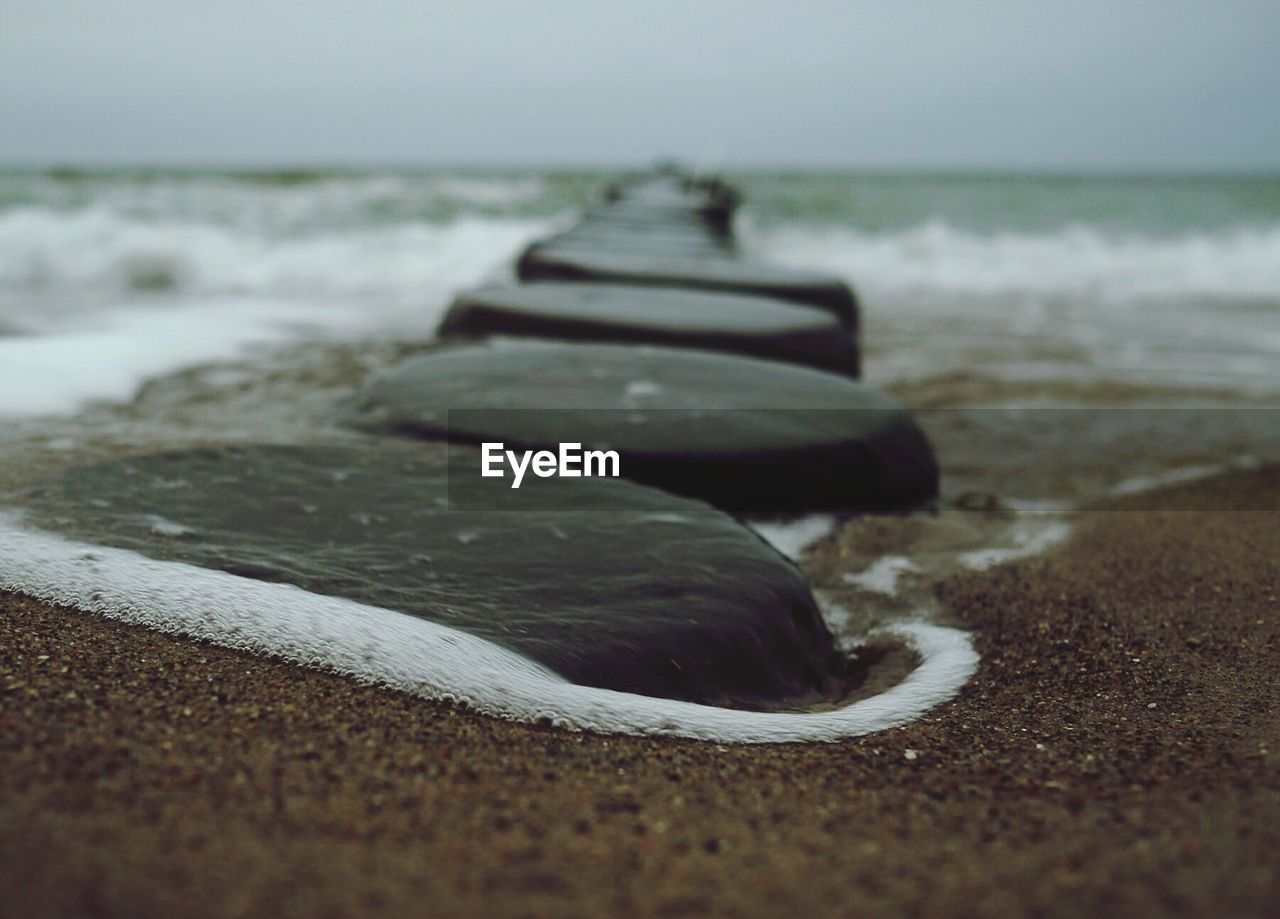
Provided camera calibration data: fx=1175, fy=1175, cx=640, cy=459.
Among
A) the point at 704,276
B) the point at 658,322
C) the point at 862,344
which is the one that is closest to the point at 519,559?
the point at 658,322

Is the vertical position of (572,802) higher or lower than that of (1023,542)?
higher

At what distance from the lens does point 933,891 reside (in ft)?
2.50

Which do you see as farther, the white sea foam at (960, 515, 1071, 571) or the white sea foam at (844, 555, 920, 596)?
the white sea foam at (960, 515, 1071, 571)

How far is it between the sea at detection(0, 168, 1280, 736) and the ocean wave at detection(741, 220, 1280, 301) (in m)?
0.07

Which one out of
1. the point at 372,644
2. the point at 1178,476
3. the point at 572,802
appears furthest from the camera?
the point at 1178,476

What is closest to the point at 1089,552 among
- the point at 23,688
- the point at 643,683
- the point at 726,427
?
the point at 726,427

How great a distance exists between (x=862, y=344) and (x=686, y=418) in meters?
4.01

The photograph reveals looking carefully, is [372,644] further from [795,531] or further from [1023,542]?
[1023,542]

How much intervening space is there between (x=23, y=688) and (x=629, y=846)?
53 cm

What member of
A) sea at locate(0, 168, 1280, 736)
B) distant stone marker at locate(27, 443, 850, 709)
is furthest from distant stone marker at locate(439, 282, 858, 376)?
distant stone marker at locate(27, 443, 850, 709)

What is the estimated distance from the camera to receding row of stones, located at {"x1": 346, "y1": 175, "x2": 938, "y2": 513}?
1.99m

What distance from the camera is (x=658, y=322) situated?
295 centimetres

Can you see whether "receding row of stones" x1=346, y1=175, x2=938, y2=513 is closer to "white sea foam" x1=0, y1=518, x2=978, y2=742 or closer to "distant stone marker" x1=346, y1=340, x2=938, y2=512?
"distant stone marker" x1=346, y1=340, x2=938, y2=512

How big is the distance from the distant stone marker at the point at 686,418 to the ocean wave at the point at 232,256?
431 cm
